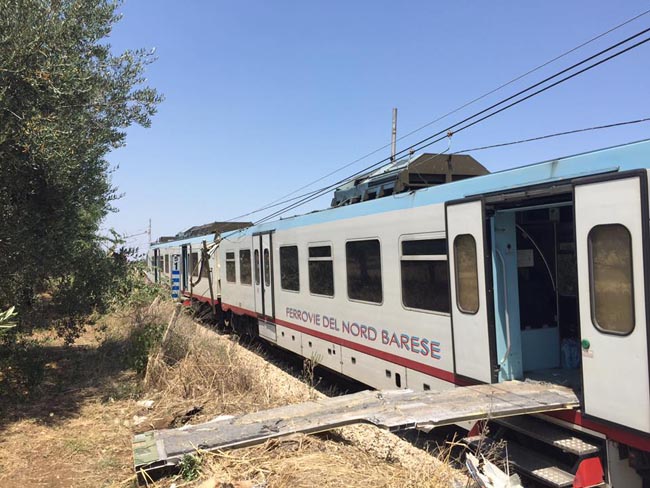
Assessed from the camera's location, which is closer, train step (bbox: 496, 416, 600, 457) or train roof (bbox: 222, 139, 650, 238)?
train roof (bbox: 222, 139, 650, 238)

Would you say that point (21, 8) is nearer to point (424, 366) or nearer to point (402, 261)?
point (402, 261)

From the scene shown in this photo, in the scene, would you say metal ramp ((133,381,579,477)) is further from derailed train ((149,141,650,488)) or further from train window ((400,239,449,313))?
train window ((400,239,449,313))

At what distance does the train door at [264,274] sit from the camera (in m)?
11.0

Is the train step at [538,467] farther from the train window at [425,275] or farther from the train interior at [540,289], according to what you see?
the train window at [425,275]

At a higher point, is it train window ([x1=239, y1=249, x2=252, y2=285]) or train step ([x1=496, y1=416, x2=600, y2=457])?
Answer: train window ([x1=239, y1=249, x2=252, y2=285])

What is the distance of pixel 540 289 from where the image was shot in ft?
18.0

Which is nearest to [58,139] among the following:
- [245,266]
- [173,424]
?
[173,424]

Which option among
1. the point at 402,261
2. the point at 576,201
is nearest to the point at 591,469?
the point at 576,201

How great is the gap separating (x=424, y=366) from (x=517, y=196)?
7.87 ft

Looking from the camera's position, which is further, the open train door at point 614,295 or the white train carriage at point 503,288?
the white train carriage at point 503,288

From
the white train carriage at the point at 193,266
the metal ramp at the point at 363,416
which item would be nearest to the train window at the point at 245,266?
the white train carriage at the point at 193,266

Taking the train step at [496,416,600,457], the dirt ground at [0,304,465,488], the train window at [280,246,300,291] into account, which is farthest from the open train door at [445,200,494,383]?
the train window at [280,246,300,291]

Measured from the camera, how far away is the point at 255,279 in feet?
39.5

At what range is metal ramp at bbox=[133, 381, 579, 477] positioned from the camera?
4.02 m
